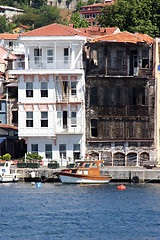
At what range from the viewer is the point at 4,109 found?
9569 cm

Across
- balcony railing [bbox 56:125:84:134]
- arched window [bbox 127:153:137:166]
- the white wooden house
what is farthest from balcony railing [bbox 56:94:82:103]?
arched window [bbox 127:153:137:166]

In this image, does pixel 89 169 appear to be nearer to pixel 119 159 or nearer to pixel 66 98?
pixel 119 159

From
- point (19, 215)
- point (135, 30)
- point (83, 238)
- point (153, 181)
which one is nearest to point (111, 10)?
point (135, 30)

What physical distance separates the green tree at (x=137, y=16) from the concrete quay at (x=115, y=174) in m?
34.6

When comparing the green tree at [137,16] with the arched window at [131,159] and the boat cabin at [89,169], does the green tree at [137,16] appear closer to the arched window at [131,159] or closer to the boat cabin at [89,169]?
the arched window at [131,159]

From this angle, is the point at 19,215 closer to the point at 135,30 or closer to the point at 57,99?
the point at 57,99

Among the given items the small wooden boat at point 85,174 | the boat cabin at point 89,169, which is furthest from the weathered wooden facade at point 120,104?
the small wooden boat at point 85,174

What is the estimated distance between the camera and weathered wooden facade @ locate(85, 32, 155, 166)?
88625 millimetres

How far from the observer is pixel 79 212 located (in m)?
65.2

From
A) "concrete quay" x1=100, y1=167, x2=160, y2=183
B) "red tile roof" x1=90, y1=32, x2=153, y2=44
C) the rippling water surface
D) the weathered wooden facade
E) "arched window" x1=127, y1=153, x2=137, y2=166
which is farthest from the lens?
"red tile roof" x1=90, y1=32, x2=153, y2=44

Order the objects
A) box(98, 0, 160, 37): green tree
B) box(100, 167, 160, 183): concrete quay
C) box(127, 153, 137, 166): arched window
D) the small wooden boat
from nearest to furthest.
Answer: box(100, 167, 160, 183): concrete quay → the small wooden boat → box(127, 153, 137, 166): arched window → box(98, 0, 160, 37): green tree

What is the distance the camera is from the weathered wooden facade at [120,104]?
88.6 m

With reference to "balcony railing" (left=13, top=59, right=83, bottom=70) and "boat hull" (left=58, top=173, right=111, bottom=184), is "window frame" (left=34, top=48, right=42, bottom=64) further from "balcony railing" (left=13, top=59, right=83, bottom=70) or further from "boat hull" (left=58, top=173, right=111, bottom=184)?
"boat hull" (left=58, top=173, right=111, bottom=184)

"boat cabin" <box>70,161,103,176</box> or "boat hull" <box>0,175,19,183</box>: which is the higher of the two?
"boat cabin" <box>70,161,103,176</box>
